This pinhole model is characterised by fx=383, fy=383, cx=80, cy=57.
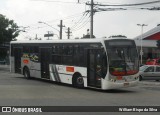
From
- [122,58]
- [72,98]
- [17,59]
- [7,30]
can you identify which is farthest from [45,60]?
[7,30]

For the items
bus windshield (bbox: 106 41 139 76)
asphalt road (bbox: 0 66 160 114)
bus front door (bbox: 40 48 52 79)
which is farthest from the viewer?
bus front door (bbox: 40 48 52 79)

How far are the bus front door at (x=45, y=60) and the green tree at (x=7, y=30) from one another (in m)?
31.5

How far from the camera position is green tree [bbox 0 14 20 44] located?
57.0 meters

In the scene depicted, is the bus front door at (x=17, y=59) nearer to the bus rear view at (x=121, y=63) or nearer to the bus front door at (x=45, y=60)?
the bus front door at (x=45, y=60)

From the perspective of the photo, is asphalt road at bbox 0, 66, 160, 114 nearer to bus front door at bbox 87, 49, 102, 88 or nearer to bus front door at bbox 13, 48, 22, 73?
bus front door at bbox 87, 49, 102, 88

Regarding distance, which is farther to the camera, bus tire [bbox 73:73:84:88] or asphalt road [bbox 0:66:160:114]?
bus tire [bbox 73:73:84:88]

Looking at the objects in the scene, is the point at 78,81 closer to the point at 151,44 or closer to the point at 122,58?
the point at 122,58

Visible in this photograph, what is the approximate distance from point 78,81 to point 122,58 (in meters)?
3.31

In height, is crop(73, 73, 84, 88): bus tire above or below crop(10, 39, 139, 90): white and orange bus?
below

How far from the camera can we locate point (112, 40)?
67.1 feet

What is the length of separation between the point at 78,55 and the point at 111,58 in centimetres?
281

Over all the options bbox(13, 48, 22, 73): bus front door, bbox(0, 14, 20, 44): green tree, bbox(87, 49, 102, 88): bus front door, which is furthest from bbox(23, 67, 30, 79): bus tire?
bbox(0, 14, 20, 44): green tree

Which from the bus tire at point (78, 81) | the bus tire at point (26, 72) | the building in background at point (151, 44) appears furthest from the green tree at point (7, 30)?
the bus tire at point (78, 81)

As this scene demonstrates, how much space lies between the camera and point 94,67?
68.3 ft
